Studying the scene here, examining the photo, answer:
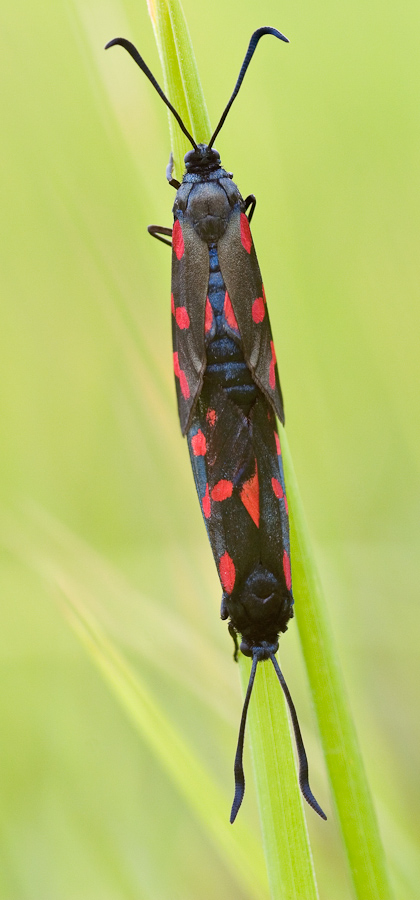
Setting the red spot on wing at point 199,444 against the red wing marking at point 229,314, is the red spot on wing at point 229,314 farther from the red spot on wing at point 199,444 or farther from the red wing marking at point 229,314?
the red spot on wing at point 199,444

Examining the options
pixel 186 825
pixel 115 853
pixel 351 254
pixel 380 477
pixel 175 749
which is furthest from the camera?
pixel 351 254

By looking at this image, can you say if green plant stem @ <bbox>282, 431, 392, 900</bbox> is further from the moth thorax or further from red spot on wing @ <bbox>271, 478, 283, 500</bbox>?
the moth thorax

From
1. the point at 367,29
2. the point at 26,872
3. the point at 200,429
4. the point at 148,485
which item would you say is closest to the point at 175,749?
the point at 26,872

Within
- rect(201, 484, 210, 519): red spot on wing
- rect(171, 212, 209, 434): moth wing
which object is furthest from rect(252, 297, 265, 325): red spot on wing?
rect(201, 484, 210, 519): red spot on wing

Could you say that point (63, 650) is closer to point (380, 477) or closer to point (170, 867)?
point (170, 867)

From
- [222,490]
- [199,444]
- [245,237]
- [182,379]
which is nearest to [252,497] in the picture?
[222,490]

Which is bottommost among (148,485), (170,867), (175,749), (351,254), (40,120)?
(170,867)

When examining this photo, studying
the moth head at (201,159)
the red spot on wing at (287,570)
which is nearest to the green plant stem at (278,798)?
the red spot on wing at (287,570)

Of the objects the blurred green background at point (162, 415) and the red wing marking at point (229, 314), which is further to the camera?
the blurred green background at point (162, 415)
